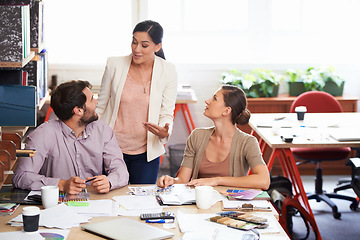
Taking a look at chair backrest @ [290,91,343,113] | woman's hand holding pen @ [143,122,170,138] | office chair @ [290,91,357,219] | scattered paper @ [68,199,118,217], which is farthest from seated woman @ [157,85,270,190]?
chair backrest @ [290,91,343,113]

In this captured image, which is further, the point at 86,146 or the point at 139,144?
the point at 139,144

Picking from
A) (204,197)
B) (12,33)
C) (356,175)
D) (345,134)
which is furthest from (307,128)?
(12,33)

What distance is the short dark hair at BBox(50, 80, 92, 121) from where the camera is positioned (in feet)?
9.26

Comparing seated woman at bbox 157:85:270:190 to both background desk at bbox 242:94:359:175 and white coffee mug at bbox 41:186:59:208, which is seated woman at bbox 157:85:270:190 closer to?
white coffee mug at bbox 41:186:59:208

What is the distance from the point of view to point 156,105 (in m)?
3.33

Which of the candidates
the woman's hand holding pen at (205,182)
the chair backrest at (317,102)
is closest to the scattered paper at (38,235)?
the woman's hand holding pen at (205,182)

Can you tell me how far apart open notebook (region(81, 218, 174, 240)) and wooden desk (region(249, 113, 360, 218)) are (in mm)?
1836

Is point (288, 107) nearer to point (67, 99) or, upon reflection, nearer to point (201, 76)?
point (201, 76)

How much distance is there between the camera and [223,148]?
3.05 meters

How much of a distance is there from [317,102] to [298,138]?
3.73 ft

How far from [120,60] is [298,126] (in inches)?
65.1

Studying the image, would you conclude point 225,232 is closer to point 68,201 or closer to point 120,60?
point 68,201

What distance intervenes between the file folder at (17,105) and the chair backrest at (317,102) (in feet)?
8.23

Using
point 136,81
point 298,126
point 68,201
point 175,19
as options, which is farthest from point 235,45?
point 68,201
